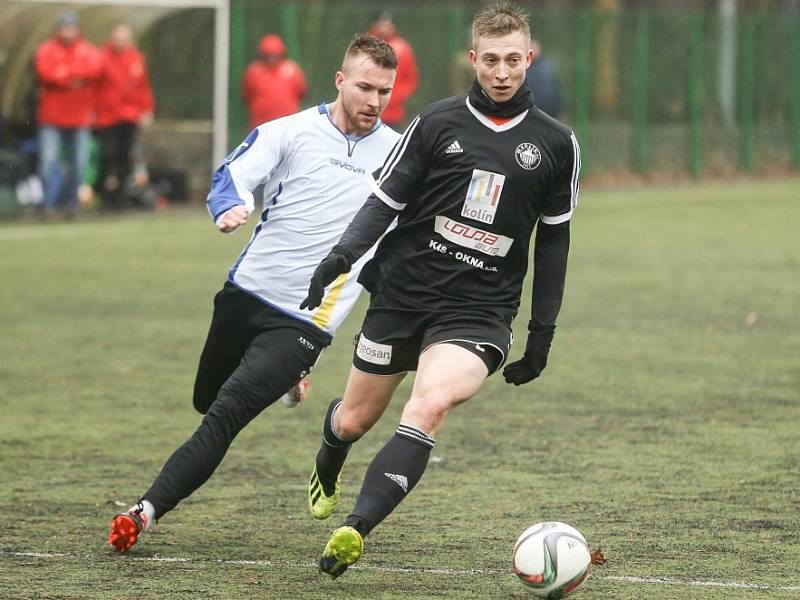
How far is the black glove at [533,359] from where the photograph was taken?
6.02 meters

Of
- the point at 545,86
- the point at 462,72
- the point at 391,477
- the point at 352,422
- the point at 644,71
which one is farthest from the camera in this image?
the point at 644,71

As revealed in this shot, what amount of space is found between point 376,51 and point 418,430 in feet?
5.47

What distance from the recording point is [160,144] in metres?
22.0

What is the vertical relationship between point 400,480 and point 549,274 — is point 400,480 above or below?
below

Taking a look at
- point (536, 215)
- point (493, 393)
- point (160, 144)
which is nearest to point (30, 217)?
point (160, 144)

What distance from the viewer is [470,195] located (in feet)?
19.3

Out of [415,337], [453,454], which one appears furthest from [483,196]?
[453,454]

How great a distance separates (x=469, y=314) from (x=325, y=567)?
1096 mm

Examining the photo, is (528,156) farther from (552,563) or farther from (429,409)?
(552,563)

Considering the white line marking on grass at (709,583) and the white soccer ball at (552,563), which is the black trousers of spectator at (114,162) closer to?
the white line marking on grass at (709,583)

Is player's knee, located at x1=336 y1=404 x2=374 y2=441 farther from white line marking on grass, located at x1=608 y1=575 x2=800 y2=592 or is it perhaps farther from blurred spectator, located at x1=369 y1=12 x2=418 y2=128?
blurred spectator, located at x1=369 y1=12 x2=418 y2=128

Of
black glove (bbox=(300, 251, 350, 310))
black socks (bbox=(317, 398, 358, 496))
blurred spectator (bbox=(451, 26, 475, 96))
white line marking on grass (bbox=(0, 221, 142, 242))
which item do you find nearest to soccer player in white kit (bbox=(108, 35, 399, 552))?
black socks (bbox=(317, 398, 358, 496))

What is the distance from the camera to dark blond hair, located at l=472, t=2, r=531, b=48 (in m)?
5.86

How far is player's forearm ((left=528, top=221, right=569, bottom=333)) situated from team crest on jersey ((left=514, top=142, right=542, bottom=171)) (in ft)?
0.91
